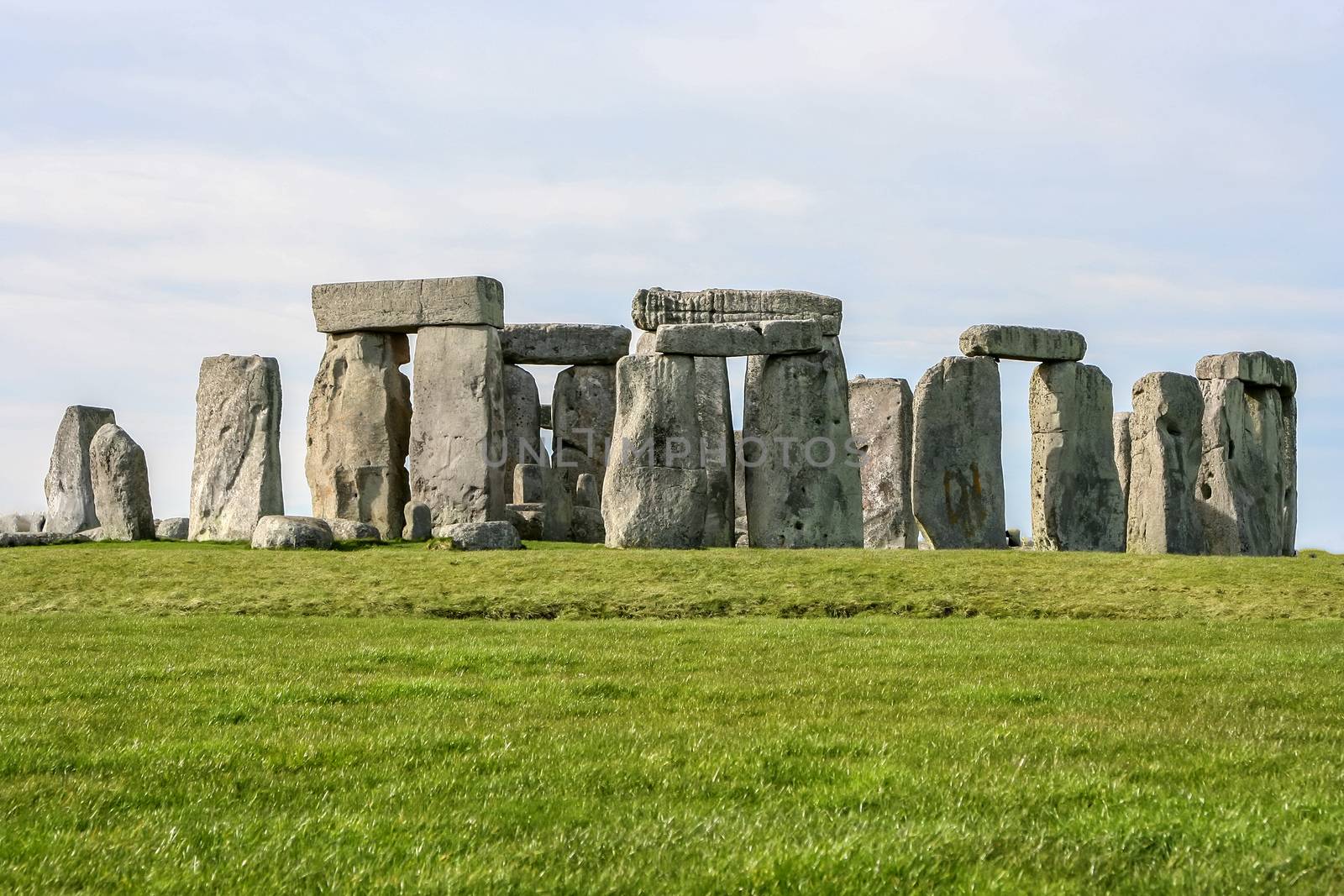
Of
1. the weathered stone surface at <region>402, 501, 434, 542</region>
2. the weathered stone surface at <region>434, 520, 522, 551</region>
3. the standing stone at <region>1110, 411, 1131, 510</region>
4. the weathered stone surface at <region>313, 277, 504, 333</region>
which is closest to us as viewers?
the weathered stone surface at <region>434, 520, 522, 551</region>

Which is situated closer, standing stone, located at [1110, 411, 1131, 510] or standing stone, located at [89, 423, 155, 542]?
standing stone, located at [89, 423, 155, 542]

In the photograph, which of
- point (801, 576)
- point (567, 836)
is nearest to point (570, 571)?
point (801, 576)

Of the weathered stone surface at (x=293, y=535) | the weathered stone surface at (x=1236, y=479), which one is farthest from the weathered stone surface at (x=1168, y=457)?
the weathered stone surface at (x=293, y=535)

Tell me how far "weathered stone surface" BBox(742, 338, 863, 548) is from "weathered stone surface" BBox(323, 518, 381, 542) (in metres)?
5.39

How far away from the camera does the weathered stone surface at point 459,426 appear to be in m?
23.9

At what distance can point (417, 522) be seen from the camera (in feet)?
74.8

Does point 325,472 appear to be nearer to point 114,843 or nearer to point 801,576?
point 801,576

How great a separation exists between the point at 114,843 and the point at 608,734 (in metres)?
2.74

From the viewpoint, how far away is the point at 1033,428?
2483cm

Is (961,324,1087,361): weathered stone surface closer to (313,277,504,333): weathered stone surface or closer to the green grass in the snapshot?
the green grass

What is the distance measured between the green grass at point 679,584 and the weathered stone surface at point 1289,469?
7835 mm

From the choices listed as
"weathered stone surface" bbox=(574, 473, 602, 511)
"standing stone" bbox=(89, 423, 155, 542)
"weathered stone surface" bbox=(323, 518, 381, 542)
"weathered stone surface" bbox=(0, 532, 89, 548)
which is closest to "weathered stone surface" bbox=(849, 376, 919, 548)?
"weathered stone surface" bbox=(574, 473, 602, 511)

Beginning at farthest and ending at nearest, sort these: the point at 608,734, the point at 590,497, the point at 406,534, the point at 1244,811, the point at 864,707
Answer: the point at 590,497 < the point at 406,534 < the point at 864,707 < the point at 608,734 < the point at 1244,811

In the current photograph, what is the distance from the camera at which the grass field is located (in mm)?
5758
